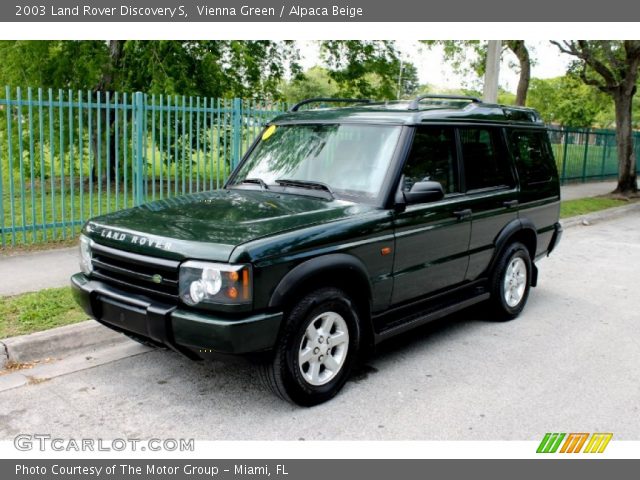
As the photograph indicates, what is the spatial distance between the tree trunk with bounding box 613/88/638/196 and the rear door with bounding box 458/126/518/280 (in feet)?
46.3

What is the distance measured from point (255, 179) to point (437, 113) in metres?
1.60

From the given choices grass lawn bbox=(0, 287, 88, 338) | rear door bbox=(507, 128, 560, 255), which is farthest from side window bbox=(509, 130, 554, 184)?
grass lawn bbox=(0, 287, 88, 338)

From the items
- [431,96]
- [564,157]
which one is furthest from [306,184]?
[564,157]

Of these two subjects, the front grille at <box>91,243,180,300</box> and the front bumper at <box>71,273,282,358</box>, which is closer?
the front bumper at <box>71,273,282,358</box>

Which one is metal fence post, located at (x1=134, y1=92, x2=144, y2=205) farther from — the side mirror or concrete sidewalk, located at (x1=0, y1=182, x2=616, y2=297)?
the side mirror

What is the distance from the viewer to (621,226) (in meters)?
13.5

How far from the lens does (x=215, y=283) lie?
3.57 metres

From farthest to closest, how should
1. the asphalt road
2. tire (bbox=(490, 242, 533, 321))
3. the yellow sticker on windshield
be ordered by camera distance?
tire (bbox=(490, 242, 533, 321)), the yellow sticker on windshield, the asphalt road

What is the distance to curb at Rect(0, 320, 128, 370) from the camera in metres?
4.71

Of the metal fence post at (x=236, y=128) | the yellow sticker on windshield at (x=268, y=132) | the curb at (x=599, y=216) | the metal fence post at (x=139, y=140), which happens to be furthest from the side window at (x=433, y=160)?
the curb at (x=599, y=216)

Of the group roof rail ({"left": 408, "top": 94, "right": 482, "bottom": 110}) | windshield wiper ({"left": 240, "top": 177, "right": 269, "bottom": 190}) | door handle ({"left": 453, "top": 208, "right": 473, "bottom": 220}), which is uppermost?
roof rail ({"left": 408, "top": 94, "right": 482, "bottom": 110})

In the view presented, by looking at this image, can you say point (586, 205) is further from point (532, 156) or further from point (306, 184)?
point (306, 184)

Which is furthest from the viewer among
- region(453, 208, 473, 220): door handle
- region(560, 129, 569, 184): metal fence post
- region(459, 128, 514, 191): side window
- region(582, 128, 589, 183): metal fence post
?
region(582, 128, 589, 183): metal fence post

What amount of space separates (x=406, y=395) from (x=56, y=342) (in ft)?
9.16
